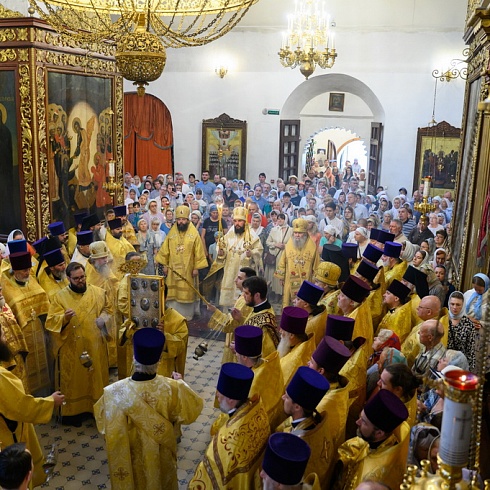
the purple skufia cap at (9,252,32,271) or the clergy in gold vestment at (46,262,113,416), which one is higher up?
the purple skufia cap at (9,252,32,271)

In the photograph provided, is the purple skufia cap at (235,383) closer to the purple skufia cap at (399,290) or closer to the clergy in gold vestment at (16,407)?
the clergy in gold vestment at (16,407)

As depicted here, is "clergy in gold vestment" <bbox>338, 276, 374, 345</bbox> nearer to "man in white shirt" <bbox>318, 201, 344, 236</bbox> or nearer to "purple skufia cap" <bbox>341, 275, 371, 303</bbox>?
"purple skufia cap" <bbox>341, 275, 371, 303</bbox>

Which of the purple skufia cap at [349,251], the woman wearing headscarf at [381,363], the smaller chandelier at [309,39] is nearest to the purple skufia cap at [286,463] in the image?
the woman wearing headscarf at [381,363]

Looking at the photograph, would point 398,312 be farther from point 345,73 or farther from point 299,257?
point 345,73

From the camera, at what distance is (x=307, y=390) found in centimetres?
359

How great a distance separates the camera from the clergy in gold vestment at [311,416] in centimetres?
361

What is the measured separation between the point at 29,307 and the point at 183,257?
3.60 meters

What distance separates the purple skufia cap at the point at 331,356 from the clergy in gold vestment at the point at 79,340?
2.94 m

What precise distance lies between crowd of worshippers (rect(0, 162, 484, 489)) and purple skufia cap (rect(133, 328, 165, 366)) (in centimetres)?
1

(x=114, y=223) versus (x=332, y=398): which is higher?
(x=114, y=223)

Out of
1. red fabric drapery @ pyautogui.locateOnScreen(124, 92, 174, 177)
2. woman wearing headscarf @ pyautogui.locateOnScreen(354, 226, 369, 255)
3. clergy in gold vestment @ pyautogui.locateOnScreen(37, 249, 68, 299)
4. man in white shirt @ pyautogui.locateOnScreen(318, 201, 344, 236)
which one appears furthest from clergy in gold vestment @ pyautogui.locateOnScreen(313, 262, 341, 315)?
red fabric drapery @ pyautogui.locateOnScreen(124, 92, 174, 177)

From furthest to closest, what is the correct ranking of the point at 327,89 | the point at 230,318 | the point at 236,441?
the point at 327,89 → the point at 230,318 → the point at 236,441

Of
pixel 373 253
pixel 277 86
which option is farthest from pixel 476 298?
pixel 277 86

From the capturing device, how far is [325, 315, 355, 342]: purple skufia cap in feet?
16.2
